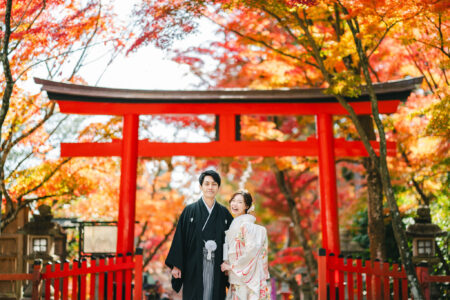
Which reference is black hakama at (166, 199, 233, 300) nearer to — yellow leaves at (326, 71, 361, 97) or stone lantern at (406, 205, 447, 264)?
yellow leaves at (326, 71, 361, 97)

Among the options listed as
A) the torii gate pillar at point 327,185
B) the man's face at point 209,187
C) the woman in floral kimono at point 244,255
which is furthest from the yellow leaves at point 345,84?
the man's face at point 209,187

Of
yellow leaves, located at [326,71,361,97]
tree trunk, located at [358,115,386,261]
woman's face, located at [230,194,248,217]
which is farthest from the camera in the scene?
tree trunk, located at [358,115,386,261]

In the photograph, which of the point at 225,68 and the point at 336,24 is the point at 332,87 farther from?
the point at 225,68

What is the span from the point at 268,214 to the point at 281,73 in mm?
10820

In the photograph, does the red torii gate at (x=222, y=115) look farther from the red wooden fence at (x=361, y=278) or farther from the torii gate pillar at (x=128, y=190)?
the red wooden fence at (x=361, y=278)

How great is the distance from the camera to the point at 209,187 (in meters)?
4.59

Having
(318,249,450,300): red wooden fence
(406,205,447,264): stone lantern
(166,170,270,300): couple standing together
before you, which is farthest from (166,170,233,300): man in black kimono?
(406,205,447,264): stone lantern

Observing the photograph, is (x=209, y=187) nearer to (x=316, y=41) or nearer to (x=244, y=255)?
(x=244, y=255)

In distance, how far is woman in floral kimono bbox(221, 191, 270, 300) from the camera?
4406 mm

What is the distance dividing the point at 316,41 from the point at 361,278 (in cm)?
391

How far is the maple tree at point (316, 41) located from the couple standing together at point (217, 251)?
1.84 m

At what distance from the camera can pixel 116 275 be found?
6.29 metres

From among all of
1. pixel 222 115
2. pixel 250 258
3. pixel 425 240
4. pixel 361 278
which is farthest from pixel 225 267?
pixel 222 115

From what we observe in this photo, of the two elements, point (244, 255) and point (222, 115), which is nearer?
point (244, 255)
